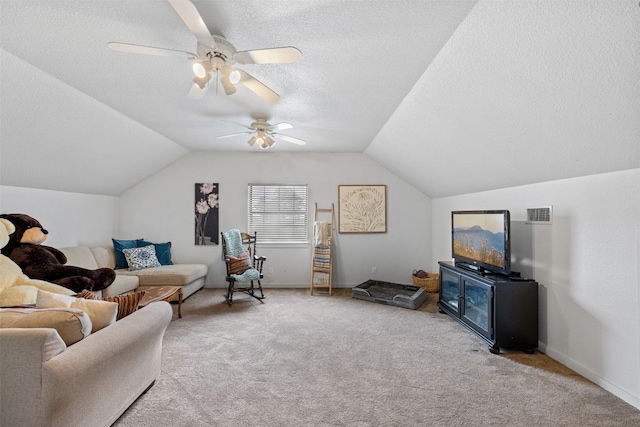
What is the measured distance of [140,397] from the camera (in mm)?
2127

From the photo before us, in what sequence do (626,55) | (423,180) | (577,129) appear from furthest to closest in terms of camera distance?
(423,180)
(577,129)
(626,55)

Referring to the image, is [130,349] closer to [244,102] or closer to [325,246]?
[244,102]

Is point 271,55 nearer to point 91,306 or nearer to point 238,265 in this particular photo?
point 91,306

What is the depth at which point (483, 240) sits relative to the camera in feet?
10.9

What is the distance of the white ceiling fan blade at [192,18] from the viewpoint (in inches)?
54.0

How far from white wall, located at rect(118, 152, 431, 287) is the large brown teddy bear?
2.21m

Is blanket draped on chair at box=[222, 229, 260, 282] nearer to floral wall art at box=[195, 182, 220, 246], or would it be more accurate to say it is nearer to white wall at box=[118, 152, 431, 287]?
white wall at box=[118, 152, 431, 287]

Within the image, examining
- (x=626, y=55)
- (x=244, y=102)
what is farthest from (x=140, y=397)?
(x=626, y=55)

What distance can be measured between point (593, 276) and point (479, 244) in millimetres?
1088

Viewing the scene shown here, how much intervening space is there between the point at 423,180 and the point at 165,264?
440 centimetres

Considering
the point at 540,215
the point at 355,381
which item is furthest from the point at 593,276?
the point at 355,381

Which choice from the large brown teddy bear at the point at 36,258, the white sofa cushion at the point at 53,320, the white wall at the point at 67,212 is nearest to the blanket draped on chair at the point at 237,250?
the large brown teddy bear at the point at 36,258

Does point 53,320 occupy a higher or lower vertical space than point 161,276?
higher

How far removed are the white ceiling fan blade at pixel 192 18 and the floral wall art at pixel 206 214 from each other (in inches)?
153
